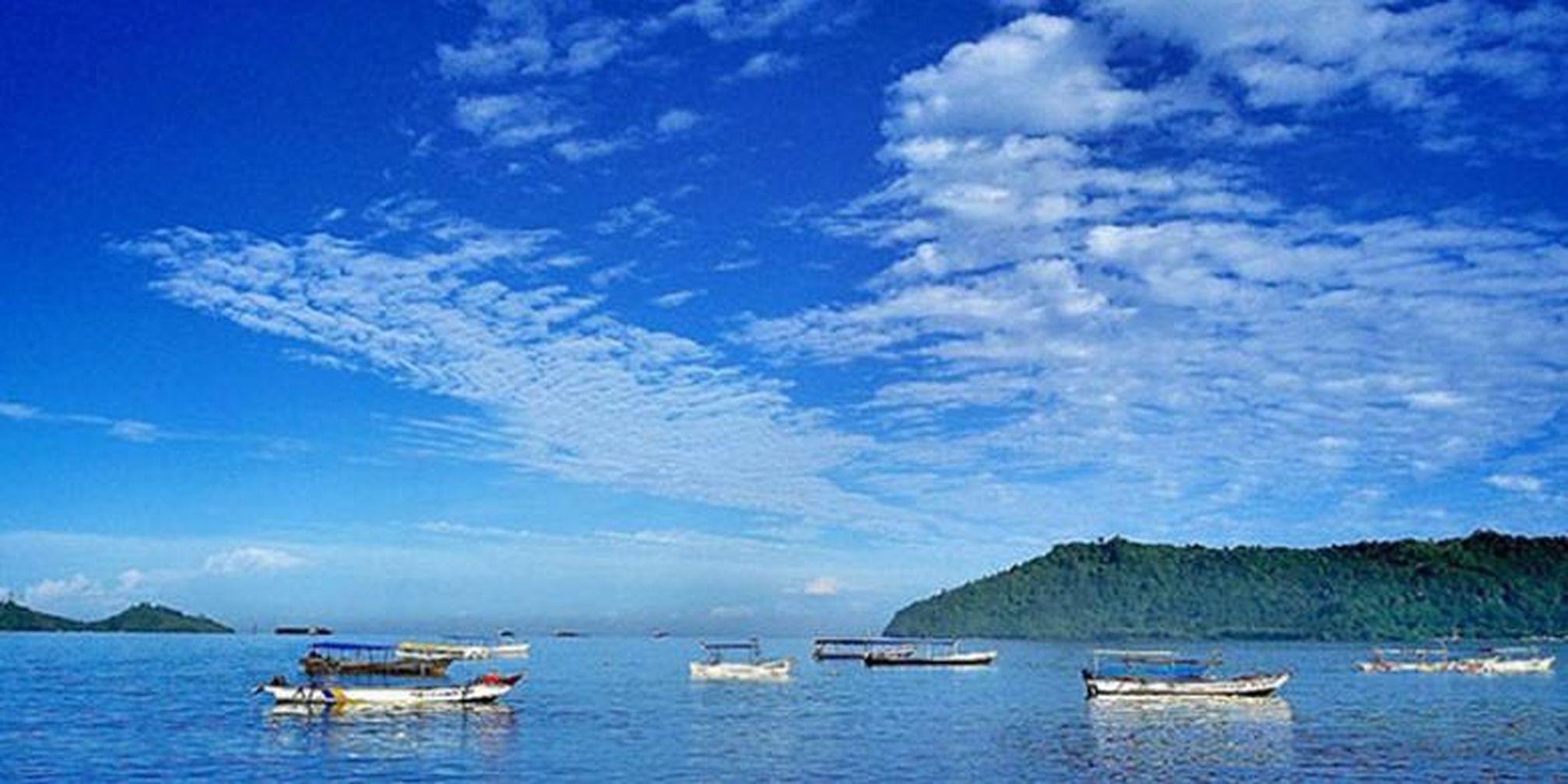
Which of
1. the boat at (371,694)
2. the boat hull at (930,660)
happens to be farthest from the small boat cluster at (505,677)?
the boat hull at (930,660)

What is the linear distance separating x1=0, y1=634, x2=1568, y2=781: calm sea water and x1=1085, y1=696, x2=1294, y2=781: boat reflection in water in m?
0.22

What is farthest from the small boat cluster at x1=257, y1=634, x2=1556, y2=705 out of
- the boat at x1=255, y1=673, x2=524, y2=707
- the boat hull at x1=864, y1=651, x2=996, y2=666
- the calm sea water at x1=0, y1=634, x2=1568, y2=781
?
the boat hull at x1=864, y1=651, x2=996, y2=666

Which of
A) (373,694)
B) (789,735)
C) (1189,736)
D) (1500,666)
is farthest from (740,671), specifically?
(1500,666)

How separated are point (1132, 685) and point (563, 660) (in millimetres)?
118375

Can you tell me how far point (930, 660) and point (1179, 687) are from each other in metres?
59.5

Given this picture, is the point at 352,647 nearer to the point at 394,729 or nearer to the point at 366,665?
the point at 366,665

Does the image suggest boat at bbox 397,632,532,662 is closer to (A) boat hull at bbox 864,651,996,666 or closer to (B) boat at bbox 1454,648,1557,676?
(A) boat hull at bbox 864,651,996,666

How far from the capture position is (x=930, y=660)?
15050cm

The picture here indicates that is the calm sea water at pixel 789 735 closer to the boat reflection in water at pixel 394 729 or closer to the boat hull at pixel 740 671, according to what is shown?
the boat reflection in water at pixel 394 729

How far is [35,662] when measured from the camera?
153625 mm

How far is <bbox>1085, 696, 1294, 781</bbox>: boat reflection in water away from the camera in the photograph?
54594 millimetres

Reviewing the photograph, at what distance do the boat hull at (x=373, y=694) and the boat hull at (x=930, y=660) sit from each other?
3204 inches

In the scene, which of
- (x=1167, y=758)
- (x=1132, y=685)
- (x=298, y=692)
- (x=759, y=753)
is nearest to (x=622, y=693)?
(x=298, y=692)

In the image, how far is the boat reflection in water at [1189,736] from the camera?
54594mm
